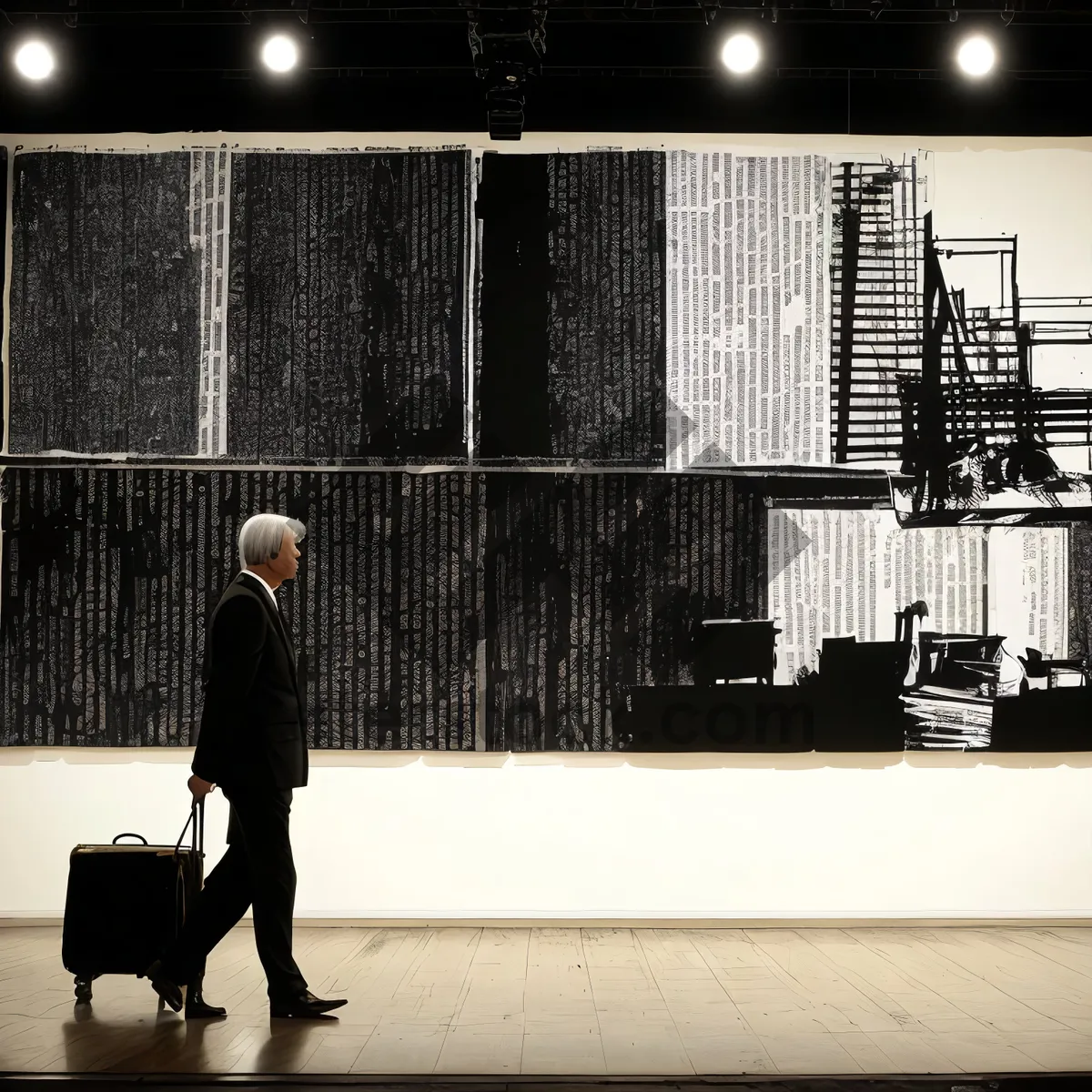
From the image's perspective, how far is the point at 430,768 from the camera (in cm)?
415

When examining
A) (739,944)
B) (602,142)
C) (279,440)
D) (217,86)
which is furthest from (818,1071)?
(217,86)

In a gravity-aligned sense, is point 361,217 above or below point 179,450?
above

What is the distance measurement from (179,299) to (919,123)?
2.95 meters

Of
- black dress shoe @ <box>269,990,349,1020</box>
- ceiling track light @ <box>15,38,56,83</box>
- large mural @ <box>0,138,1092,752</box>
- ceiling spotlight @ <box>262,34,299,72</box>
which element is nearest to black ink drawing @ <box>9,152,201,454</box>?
large mural @ <box>0,138,1092,752</box>

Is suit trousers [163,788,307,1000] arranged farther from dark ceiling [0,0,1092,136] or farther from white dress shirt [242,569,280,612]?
dark ceiling [0,0,1092,136]

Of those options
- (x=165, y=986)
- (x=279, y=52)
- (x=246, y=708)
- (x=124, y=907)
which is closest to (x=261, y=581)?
(x=246, y=708)

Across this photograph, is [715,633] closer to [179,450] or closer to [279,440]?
[279,440]

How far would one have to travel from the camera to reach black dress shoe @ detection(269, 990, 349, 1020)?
2936 millimetres

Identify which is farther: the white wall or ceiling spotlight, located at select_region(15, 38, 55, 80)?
the white wall

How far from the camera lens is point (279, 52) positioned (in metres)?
3.69

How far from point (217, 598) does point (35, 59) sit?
1.97m

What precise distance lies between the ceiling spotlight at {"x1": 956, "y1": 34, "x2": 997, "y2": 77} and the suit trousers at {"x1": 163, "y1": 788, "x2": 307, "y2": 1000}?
3.20m

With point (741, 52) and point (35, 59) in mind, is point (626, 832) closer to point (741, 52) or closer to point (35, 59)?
point (741, 52)

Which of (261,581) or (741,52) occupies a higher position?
(741,52)
